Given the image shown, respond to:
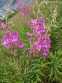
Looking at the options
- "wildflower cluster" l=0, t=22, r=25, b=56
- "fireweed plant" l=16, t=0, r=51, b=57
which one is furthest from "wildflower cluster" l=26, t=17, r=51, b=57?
"wildflower cluster" l=0, t=22, r=25, b=56

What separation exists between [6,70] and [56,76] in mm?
888

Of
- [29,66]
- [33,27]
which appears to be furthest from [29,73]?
[33,27]

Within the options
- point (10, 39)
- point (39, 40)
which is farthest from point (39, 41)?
point (10, 39)

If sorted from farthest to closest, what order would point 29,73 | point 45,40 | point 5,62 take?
point 5,62
point 29,73
point 45,40

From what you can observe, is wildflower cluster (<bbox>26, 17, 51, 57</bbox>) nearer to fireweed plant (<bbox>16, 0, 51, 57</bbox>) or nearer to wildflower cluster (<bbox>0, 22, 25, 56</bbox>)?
fireweed plant (<bbox>16, 0, 51, 57</bbox>)

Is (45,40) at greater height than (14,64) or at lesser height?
greater

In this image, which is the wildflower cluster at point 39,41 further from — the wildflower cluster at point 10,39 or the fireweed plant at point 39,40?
the wildflower cluster at point 10,39

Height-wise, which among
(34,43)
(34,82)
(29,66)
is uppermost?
(34,43)

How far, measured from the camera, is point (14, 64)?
157 inches

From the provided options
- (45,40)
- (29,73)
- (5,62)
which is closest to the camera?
(45,40)

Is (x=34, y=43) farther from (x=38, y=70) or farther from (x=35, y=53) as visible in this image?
(x=38, y=70)

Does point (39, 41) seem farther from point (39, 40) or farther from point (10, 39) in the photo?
point (10, 39)

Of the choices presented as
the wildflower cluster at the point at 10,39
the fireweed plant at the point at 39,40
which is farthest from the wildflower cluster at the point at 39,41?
the wildflower cluster at the point at 10,39

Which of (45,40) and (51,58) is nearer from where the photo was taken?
(45,40)
